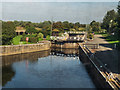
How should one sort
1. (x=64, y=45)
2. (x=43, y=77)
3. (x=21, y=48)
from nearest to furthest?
(x=43, y=77), (x=21, y=48), (x=64, y=45)

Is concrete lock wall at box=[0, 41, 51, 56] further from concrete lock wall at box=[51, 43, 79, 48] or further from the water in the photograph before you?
the water

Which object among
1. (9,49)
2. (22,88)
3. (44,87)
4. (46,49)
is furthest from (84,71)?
(46,49)

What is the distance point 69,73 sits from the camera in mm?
46312

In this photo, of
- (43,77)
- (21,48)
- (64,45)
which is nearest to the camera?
(43,77)

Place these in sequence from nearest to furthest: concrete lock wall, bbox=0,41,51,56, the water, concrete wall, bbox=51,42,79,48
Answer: the water, concrete lock wall, bbox=0,41,51,56, concrete wall, bbox=51,42,79,48

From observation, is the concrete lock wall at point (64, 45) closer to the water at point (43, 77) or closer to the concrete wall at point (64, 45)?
the concrete wall at point (64, 45)

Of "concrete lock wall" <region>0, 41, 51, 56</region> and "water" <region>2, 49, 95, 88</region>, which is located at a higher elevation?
"concrete lock wall" <region>0, 41, 51, 56</region>

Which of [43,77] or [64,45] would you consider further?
[64,45]

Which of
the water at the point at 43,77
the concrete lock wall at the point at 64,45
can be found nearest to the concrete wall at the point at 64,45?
the concrete lock wall at the point at 64,45

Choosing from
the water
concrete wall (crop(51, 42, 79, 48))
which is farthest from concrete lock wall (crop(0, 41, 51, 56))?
the water

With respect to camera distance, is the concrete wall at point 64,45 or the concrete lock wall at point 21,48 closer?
the concrete lock wall at point 21,48

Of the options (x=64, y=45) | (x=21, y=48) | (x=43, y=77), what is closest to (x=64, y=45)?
(x=64, y=45)

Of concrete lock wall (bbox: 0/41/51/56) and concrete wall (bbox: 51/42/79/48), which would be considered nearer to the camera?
concrete lock wall (bbox: 0/41/51/56)

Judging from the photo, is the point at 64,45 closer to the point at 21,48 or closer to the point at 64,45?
the point at 64,45
